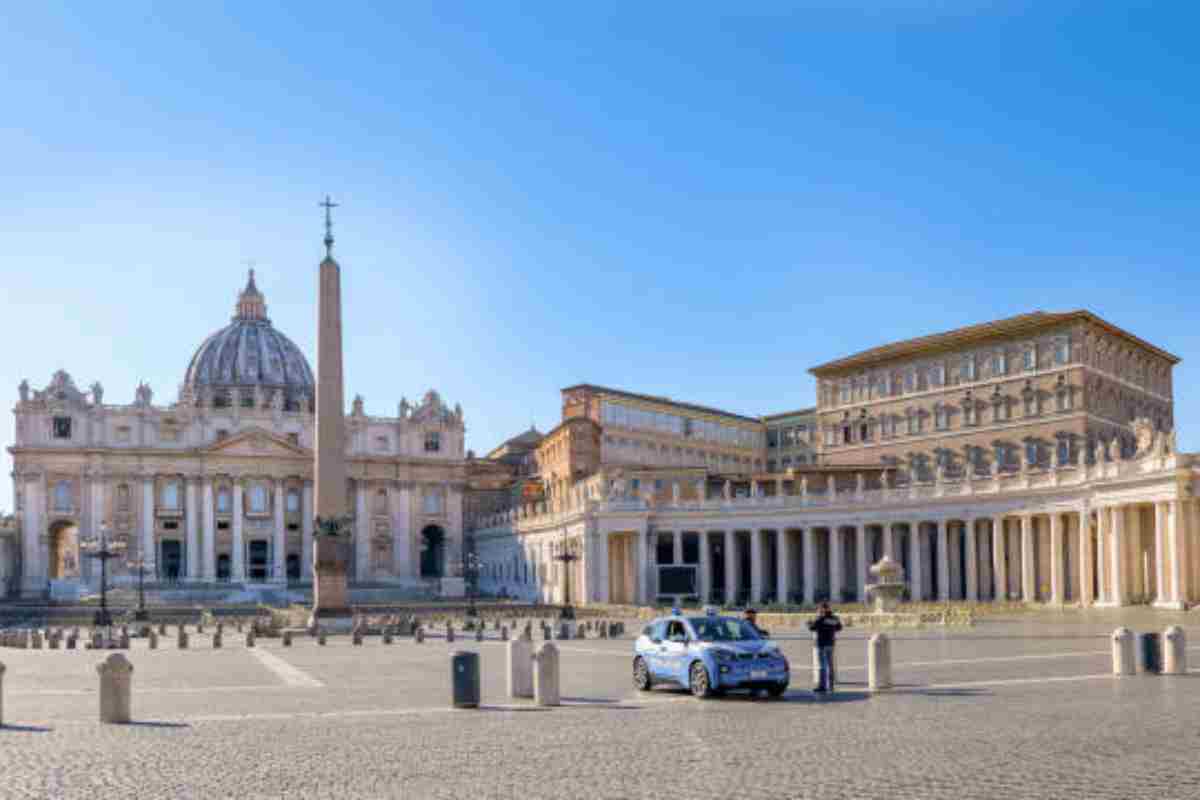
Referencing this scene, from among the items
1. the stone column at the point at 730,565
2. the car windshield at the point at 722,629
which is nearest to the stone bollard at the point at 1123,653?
the car windshield at the point at 722,629

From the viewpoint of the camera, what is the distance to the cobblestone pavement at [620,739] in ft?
45.0

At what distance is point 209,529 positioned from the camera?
123 meters

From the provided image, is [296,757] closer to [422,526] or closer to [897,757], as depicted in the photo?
[897,757]

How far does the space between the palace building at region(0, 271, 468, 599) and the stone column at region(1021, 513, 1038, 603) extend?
56.5 m

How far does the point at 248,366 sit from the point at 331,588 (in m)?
100

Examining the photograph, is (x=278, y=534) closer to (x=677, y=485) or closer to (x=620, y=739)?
(x=677, y=485)

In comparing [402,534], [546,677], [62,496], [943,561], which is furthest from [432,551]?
[546,677]

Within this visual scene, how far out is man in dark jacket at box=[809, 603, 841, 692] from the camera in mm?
23062

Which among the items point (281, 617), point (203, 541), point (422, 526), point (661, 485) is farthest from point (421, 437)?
point (281, 617)

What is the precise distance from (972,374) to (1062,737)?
74148 mm

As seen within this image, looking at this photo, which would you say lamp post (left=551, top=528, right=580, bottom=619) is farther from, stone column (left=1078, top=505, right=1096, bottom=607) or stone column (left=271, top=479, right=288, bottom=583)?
stone column (left=271, top=479, right=288, bottom=583)

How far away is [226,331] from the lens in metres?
154

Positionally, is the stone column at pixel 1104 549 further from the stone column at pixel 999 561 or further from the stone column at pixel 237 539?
the stone column at pixel 237 539

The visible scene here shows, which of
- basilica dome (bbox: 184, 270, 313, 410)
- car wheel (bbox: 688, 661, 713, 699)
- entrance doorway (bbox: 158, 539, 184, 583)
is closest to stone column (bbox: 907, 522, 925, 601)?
car wheel (bbox: 688, 661, 713, 699)
